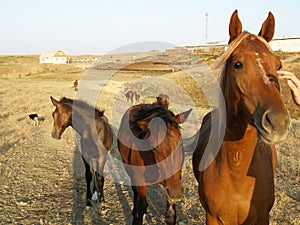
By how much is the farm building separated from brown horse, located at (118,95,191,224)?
91741 mm

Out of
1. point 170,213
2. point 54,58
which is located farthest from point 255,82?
point 54,58

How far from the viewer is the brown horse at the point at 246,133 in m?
1.92

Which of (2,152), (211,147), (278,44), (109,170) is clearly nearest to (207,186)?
(211,147)

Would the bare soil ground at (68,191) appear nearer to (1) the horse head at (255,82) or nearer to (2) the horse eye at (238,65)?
(1) the horse head at (255,82)

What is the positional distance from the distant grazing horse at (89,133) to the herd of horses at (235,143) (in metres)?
0.95

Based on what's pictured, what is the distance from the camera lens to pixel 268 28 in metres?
2.31

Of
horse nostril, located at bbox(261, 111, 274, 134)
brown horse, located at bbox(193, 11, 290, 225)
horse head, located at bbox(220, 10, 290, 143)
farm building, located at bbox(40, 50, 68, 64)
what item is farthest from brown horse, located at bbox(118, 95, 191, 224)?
farm building, located at bbox(40, 50, 68, 64)

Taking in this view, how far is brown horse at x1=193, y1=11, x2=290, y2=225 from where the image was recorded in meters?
1.92

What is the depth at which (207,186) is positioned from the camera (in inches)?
118

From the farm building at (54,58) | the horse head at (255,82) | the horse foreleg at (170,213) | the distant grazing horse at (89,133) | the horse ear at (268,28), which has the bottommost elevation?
the horse foreleg at (170,213)

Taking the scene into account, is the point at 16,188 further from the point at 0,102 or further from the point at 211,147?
the point at 0,102

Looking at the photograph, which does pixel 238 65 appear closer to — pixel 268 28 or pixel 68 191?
pixel 268 28

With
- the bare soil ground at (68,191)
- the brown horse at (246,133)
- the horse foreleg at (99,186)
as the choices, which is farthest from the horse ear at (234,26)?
the horse foreleg at (99,186)

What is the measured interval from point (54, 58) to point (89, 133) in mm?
91992
